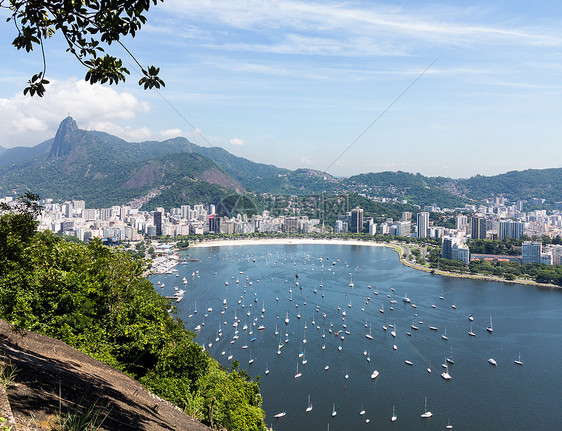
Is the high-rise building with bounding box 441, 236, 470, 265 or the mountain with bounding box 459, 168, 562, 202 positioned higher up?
the mountain with bounding box 459, 168, 562, 202

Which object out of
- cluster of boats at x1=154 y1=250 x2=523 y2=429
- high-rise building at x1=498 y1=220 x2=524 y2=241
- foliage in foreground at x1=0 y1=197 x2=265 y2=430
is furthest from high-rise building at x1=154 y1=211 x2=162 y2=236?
foliage in foreground at x1=0 y1=197 x2=265 y2=430

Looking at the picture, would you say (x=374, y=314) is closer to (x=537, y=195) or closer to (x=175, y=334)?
(x=175, y=334)

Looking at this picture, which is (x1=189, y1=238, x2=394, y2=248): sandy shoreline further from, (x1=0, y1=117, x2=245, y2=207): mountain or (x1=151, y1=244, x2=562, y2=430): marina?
(x1=0, y1=117, x2=245, y2=207): mountain

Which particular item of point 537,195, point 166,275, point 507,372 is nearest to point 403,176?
point 537,195

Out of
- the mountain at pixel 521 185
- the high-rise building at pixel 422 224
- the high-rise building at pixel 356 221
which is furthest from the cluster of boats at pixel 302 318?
the mountain at pixel 521 185

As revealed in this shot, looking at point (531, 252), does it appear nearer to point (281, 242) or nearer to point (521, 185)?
point (281, 242)
